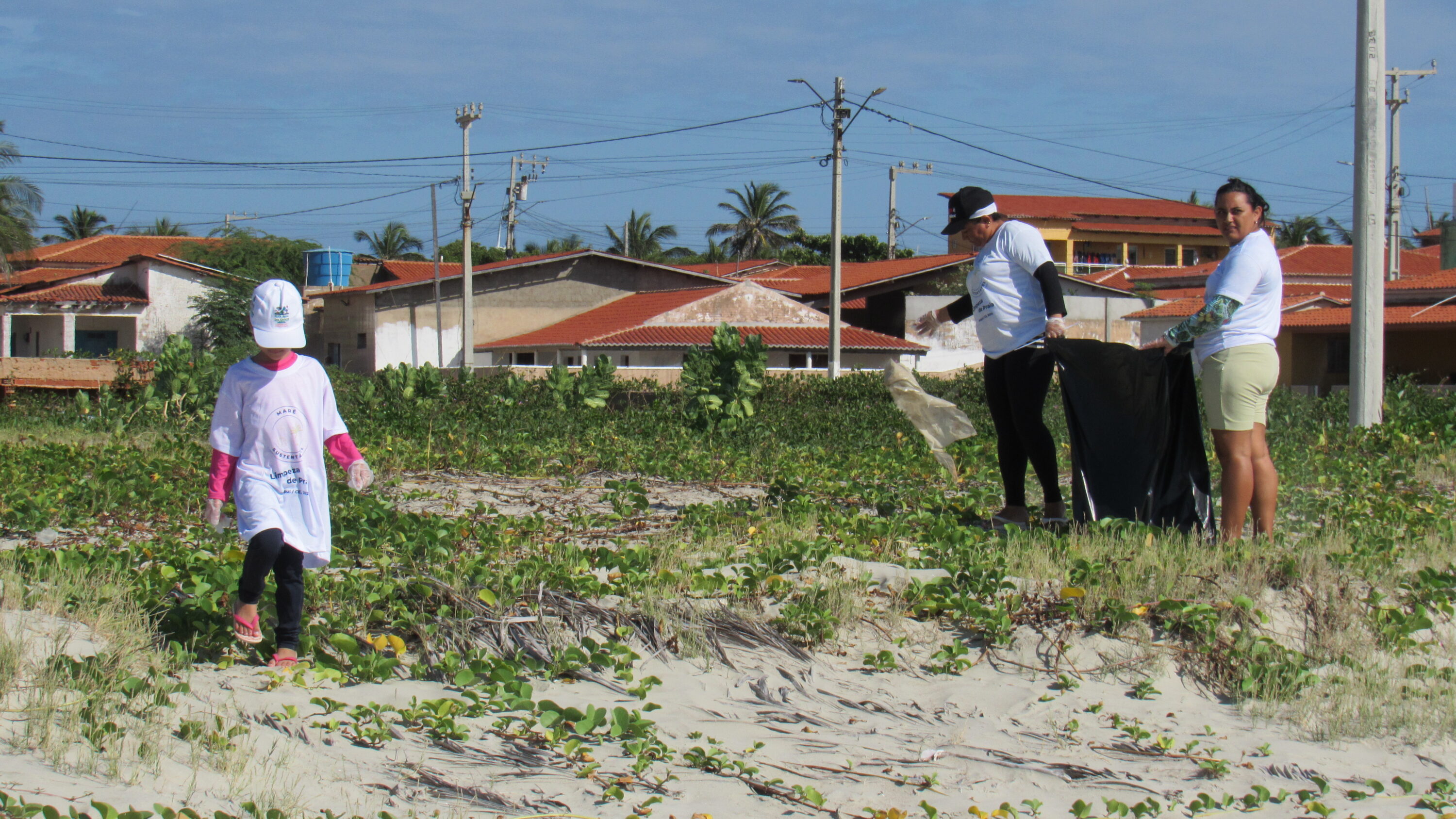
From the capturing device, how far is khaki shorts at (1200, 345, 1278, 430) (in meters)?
4.96

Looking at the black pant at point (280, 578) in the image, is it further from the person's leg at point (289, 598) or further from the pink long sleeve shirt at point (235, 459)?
the pink long sleeve shirt at point (235, 459)

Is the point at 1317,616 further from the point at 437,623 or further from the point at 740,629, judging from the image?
the point at 437,623

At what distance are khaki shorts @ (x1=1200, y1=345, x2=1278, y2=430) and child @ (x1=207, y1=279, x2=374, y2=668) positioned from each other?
3472 mm

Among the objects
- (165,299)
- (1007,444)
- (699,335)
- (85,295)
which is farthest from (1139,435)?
(165,299)

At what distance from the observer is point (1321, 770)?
3.46 meters

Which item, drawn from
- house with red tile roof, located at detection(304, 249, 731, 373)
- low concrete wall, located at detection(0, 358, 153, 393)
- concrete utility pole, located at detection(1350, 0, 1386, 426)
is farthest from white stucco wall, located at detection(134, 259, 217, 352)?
concrete utility pole, located at detection(1350, 0, 1386, 426)

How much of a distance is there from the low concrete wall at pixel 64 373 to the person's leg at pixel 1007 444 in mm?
13342

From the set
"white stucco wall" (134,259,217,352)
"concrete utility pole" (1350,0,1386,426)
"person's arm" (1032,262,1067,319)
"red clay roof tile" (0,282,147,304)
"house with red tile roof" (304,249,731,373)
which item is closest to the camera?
"person's arm" (1032,262,1067,319)

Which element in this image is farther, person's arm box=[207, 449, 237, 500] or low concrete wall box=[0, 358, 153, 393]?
low concrete wall box=[0, 358, 153, 393]

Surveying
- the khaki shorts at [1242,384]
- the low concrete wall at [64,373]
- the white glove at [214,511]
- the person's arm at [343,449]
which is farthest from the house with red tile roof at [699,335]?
the white glove at [214,511]

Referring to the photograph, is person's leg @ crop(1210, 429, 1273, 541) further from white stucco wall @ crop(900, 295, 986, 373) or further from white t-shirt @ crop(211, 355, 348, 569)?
white stucco wall @ crop(900, 295, 986, 373)

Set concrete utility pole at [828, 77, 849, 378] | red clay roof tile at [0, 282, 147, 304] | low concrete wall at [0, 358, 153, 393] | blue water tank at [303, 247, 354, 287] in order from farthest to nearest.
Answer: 1. blue water tank at [303, 247, 354, 287]
2. red clay roof tile at [0, 282, 147, 304]
3. concrete utility pole at [828, 77, 849, 378]
4. low concrete wall at [0, 358, 153, 393]

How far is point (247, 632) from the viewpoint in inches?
150

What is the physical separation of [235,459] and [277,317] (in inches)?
18.7
